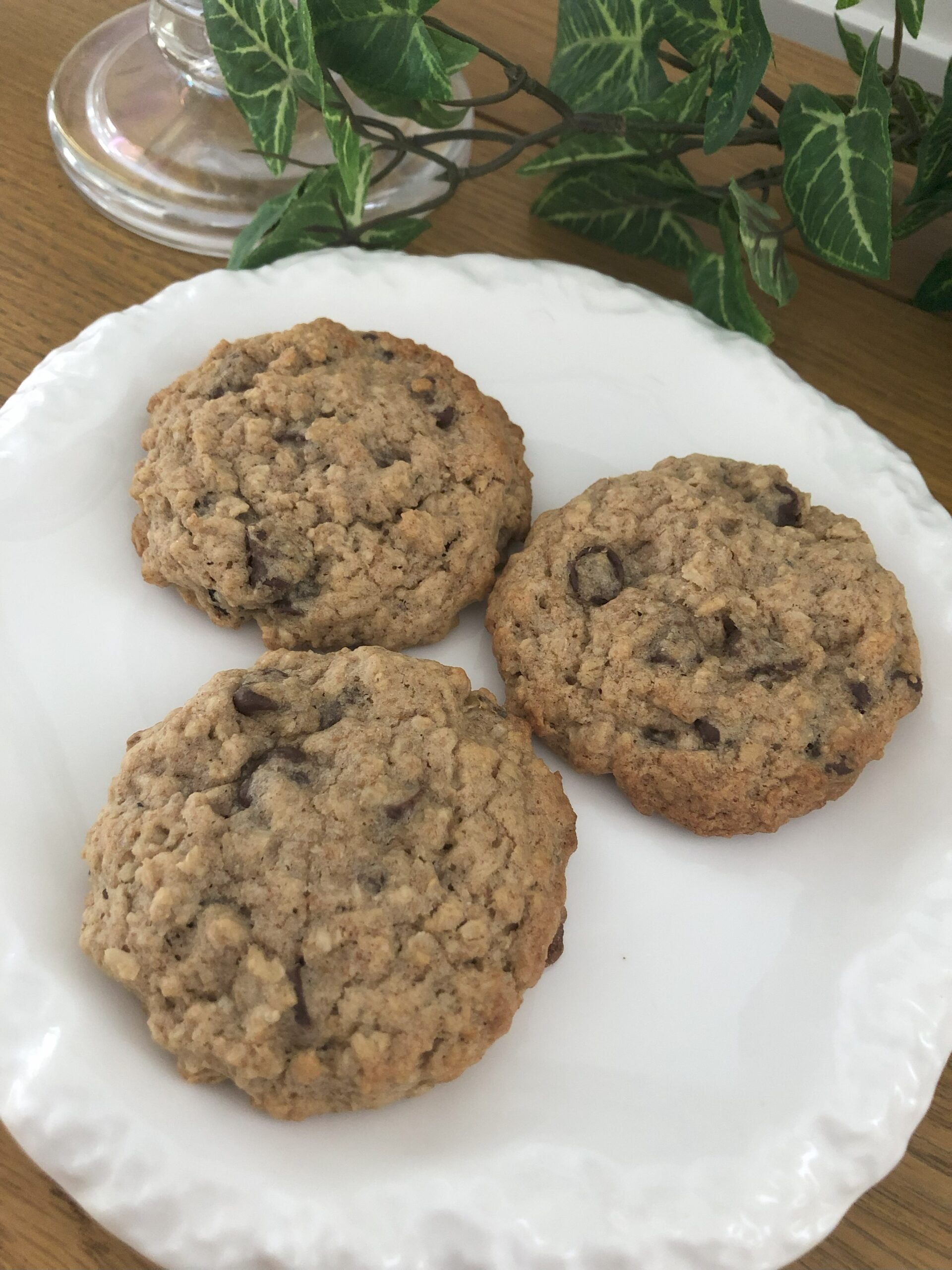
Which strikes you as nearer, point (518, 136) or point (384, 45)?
→ point (384, 45)

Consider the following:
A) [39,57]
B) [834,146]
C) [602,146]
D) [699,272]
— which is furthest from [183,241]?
[834,146]

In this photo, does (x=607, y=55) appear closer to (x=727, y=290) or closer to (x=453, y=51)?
(x=453, y=51)

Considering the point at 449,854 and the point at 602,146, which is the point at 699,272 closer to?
the point at 602,146

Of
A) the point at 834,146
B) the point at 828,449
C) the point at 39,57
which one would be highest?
the point at 834,146

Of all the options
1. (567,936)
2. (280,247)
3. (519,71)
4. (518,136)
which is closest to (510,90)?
(519,71)

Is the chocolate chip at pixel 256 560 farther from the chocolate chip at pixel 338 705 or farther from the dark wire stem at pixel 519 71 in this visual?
the dark wire stem at pixel 519 71
